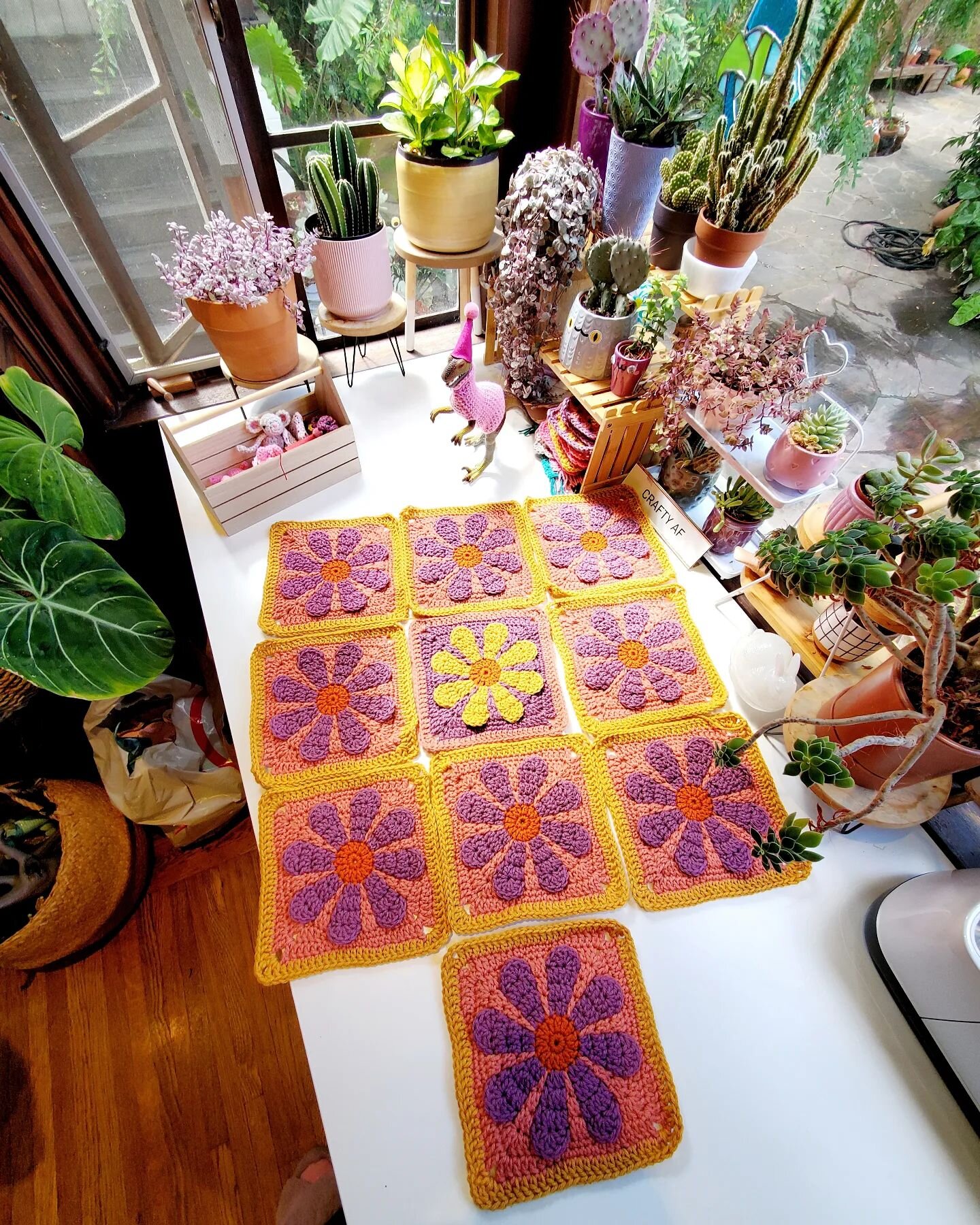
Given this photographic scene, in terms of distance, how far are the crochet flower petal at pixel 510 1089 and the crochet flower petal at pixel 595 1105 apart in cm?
4

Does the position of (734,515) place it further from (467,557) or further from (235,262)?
(235,262)

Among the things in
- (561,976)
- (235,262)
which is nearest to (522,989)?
(561,976)

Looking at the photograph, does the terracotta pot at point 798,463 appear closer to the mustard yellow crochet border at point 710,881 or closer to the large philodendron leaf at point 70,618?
the mustard yellow crochet border at point 710,881

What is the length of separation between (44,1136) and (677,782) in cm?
132

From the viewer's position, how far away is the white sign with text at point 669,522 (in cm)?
106

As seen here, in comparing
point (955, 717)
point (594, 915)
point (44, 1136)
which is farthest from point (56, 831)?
point (955, 717)

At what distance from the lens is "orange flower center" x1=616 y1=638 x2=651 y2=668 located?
997 mm

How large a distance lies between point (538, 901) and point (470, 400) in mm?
804

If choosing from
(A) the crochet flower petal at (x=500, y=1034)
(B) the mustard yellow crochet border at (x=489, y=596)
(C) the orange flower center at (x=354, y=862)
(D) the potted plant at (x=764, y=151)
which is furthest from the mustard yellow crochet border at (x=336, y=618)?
(D) the potted plant at (x=764, y=151)

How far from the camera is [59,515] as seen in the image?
93 cm

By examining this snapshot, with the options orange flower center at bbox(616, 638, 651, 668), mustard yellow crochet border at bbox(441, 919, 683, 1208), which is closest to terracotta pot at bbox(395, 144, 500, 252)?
orange flower center at bbox(616, 638, 651, 668)

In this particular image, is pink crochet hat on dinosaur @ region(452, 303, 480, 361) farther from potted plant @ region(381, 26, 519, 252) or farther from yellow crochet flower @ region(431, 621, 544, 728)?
yellow crochet flower @ region(431, 621, 544, 728)

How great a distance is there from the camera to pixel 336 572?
1089 mm

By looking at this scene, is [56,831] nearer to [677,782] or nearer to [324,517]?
[324,517]
